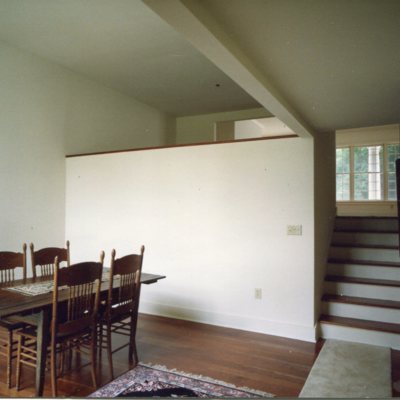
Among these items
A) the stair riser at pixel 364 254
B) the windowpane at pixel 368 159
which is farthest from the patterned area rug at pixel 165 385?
the windowpane at pixel 368 159

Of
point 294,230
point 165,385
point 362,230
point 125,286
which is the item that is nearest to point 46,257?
point 125,286

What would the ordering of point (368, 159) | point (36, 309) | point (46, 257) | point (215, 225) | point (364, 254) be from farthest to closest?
1. point (368, 159)
2. point (364, 254)
3. point (215, 225)
4. point (46, 257)
5. point (36, 309)

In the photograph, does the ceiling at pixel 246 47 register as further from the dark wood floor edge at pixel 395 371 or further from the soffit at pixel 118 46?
the dark wood floor edge at pixel 395 371

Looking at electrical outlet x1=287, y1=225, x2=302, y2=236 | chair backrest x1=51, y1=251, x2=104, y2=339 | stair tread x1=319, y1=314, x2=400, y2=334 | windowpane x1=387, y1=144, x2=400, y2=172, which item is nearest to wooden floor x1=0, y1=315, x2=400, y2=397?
stair tread x1=319, y1=314, x2=400, y2=334

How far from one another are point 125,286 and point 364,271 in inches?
115

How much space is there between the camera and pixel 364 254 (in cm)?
464

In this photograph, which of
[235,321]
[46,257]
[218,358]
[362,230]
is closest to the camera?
[218,358]

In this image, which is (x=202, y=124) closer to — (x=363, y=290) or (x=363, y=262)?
(x=363, y=262)

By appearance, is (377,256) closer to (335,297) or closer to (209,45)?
(335,297)

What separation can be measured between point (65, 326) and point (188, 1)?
7.19 ft

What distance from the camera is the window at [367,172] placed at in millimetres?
8227

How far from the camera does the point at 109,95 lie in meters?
A: 5.92

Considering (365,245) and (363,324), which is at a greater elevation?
(365,245)

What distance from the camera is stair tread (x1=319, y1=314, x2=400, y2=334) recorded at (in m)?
3.55
